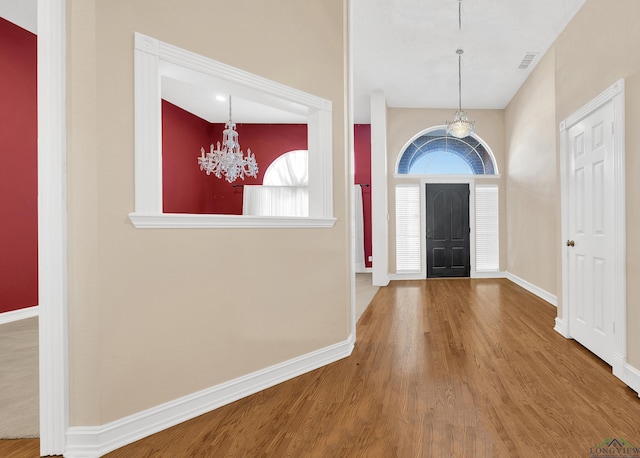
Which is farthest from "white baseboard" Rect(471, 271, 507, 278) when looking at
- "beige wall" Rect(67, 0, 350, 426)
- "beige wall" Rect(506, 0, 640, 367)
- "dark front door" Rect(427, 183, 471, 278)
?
"beige wall" Rect(67, 0, 350, 426)

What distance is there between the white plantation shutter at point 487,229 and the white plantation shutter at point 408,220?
3.95 ft

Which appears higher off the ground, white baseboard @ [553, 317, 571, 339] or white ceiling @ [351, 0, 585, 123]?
white ceiling @ [351, 0, 585, 123]

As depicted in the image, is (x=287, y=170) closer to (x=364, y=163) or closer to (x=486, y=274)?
(x=364, y=163)

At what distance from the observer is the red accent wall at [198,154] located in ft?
21.2

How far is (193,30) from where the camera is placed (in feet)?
6.64

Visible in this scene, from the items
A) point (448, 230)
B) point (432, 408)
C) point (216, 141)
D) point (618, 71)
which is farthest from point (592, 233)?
point (216, 141)

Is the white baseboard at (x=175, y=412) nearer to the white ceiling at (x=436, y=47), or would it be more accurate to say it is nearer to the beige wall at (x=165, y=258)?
the beige wall at (x=165, y=258)

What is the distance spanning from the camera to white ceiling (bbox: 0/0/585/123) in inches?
154

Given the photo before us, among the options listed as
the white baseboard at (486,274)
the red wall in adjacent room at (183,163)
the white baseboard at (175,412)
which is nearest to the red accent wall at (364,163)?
the white baseboard at (486,274)

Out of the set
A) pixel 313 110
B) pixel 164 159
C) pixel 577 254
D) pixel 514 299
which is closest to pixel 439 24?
pixel 313 110

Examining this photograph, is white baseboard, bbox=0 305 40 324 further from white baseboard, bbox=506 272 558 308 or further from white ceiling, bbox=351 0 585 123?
white baseboard, bbox=506 272 558 308

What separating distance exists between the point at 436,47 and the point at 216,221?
14.0 feet

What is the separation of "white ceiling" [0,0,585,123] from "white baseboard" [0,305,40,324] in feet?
11.1

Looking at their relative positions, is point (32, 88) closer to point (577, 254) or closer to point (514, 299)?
point (577, 254)
